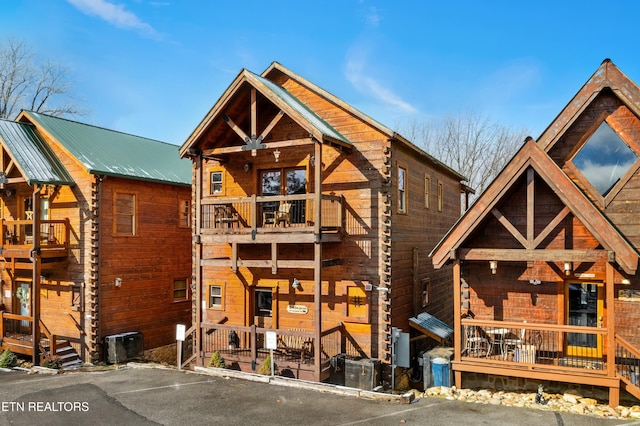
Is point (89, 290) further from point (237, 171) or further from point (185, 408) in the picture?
point (185, 408)

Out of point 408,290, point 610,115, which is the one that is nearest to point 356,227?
point 408,290

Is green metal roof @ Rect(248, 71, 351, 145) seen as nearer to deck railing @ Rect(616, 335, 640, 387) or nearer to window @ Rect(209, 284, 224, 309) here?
window @ Rect(209, 284, 224, 309)

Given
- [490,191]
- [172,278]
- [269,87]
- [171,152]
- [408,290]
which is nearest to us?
[490,191]

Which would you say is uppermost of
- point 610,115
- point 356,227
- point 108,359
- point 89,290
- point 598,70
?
point 598,70

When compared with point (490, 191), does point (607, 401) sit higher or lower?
lower

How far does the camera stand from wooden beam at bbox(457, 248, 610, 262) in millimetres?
11438

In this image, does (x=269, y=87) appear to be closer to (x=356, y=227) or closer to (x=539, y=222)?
(x=356, y=227)

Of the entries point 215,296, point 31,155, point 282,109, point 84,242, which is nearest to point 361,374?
point 215,296

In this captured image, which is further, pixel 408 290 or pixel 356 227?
pixel 408 290

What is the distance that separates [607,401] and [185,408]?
9.88m

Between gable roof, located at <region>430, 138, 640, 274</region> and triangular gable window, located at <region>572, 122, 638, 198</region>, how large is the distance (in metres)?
2.18

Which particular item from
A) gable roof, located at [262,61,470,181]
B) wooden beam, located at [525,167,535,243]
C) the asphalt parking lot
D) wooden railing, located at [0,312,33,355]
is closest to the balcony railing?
gable roof, located at [262,61,470,181]

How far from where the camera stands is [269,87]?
1496 centimetres

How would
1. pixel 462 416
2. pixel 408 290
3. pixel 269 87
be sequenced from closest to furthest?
pixel 462 416 < pixel 269 87 < pixel 408 290
